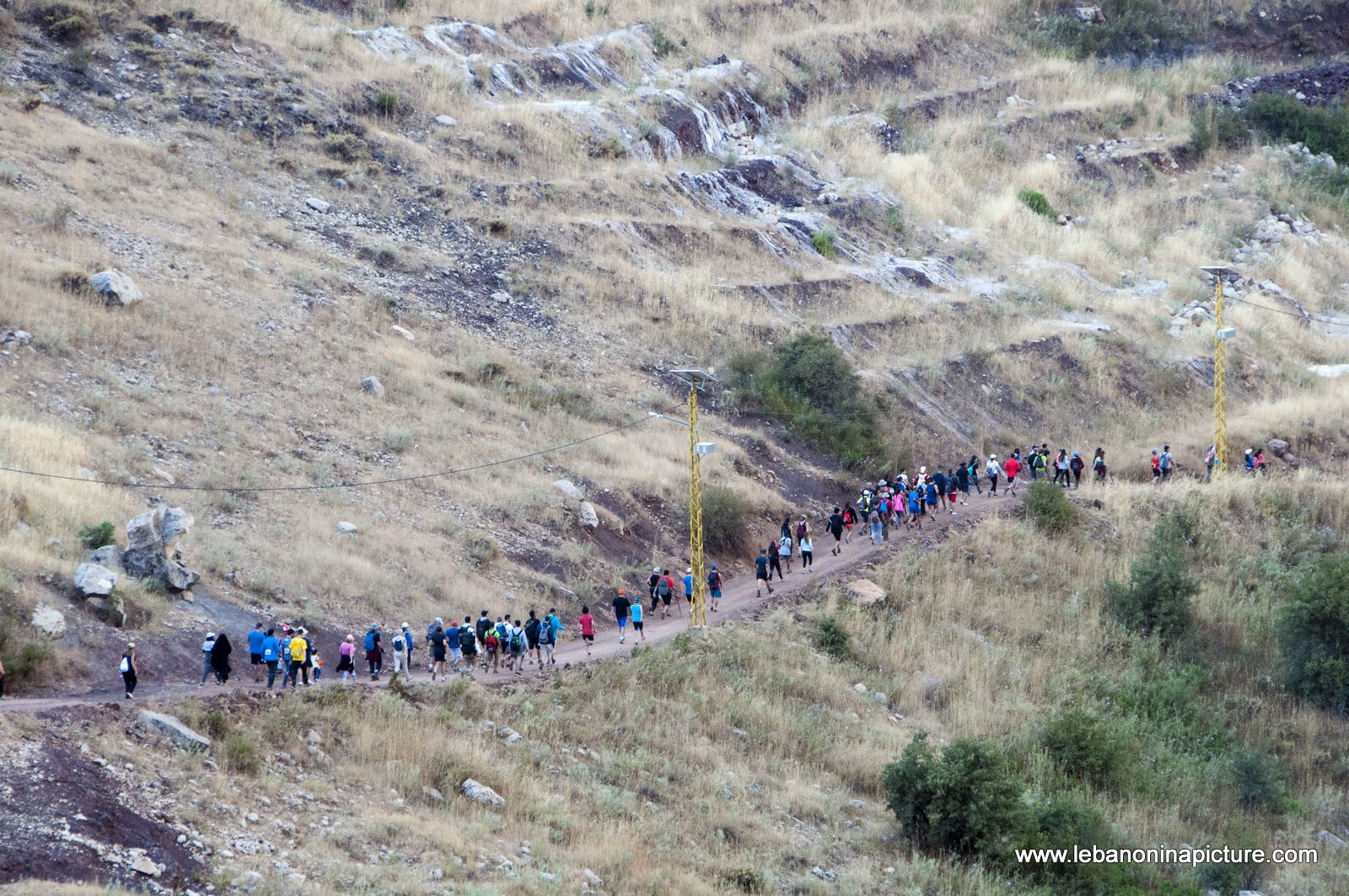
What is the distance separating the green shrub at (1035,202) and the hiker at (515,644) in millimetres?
34943

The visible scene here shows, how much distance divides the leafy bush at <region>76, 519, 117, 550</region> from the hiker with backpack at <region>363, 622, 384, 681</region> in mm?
4442

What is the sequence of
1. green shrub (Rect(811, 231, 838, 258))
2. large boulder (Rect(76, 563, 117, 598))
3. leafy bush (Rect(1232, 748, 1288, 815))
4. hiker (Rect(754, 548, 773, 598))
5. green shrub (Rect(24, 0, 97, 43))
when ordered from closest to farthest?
large boulder (Rect(76, 563, 117, 598)), leafy bush (Rect(1232, 748, 1288, 815)), hiker (Rect(754, 548, 773, 598)), green shrub (Rect(24, 0, 97, 43)), green shrub (Rect(811, 231, 838, 258))

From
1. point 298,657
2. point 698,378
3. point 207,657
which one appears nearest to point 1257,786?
point 298,657

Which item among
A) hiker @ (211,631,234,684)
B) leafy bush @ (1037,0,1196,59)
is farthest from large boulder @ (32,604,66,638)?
leafy bush @ (1037,0,1196,59)

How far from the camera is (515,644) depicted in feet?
70.9

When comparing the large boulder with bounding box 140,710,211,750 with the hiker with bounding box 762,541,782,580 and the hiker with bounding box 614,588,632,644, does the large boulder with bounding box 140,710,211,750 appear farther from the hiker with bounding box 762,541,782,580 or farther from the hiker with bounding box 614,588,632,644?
the hiker with bounding box 762,541,782,580

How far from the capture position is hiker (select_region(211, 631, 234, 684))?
18.5m

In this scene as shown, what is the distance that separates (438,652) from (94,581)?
4.94 metres

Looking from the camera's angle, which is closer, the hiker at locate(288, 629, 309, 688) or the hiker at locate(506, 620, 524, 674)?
the hiker at locate(288, 629, 309, 688)

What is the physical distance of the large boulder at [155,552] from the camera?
20844mm

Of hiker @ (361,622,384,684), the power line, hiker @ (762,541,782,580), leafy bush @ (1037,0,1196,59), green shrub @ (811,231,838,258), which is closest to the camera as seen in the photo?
hiker @ (361,622,384,684)

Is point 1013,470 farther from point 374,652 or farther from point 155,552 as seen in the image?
point 155,552

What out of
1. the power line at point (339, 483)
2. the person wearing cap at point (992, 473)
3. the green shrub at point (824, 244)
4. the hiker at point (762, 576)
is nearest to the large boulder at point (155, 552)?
the power line at point (339, 483)

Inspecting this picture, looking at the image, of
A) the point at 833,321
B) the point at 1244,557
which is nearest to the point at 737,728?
the point at 1244,557
